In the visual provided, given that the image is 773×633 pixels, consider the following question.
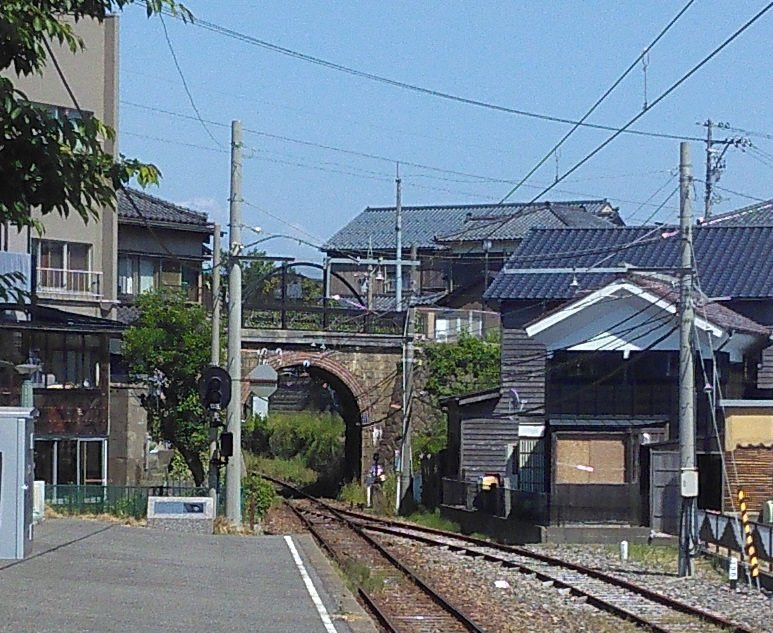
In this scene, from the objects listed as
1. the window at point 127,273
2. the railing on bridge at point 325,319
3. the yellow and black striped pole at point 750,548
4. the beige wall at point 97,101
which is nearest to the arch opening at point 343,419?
the railing on bridge at point 325,319

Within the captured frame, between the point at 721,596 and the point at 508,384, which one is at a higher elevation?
the point at 508,384

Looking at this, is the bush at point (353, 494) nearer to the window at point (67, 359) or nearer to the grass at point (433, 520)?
the grass at point (433, 520)

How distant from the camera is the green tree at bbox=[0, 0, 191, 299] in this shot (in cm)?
502

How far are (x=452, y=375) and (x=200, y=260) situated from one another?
323 inches

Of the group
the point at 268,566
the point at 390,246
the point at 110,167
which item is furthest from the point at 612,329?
the point at 390,246

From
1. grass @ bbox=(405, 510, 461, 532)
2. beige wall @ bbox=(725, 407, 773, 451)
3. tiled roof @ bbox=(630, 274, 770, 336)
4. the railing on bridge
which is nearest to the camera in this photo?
beige wall @ bbox=(725, 407, 773, 451)

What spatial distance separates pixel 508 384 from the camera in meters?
32.0

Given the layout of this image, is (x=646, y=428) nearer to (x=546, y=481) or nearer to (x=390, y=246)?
(x=546, y=481)

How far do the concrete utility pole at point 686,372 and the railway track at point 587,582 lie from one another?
144cm

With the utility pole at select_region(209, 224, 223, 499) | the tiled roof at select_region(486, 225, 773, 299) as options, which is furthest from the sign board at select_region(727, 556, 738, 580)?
the tiled roof at select_region(486, 225, 773, 299)

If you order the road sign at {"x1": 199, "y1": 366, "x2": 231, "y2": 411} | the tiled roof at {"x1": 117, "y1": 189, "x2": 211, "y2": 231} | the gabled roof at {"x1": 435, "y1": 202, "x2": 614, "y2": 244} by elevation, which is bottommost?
the road sign at {"x1": 199, "y1": 366, "x2": 231, "y2": 411}

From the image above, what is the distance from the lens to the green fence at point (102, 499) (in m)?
23.2

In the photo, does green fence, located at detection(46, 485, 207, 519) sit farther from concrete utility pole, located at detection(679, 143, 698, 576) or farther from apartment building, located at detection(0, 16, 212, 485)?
concrete utility pole, located at detection(679, 143, 698, 576)

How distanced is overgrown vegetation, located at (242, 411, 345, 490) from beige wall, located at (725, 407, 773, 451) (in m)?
22.9
